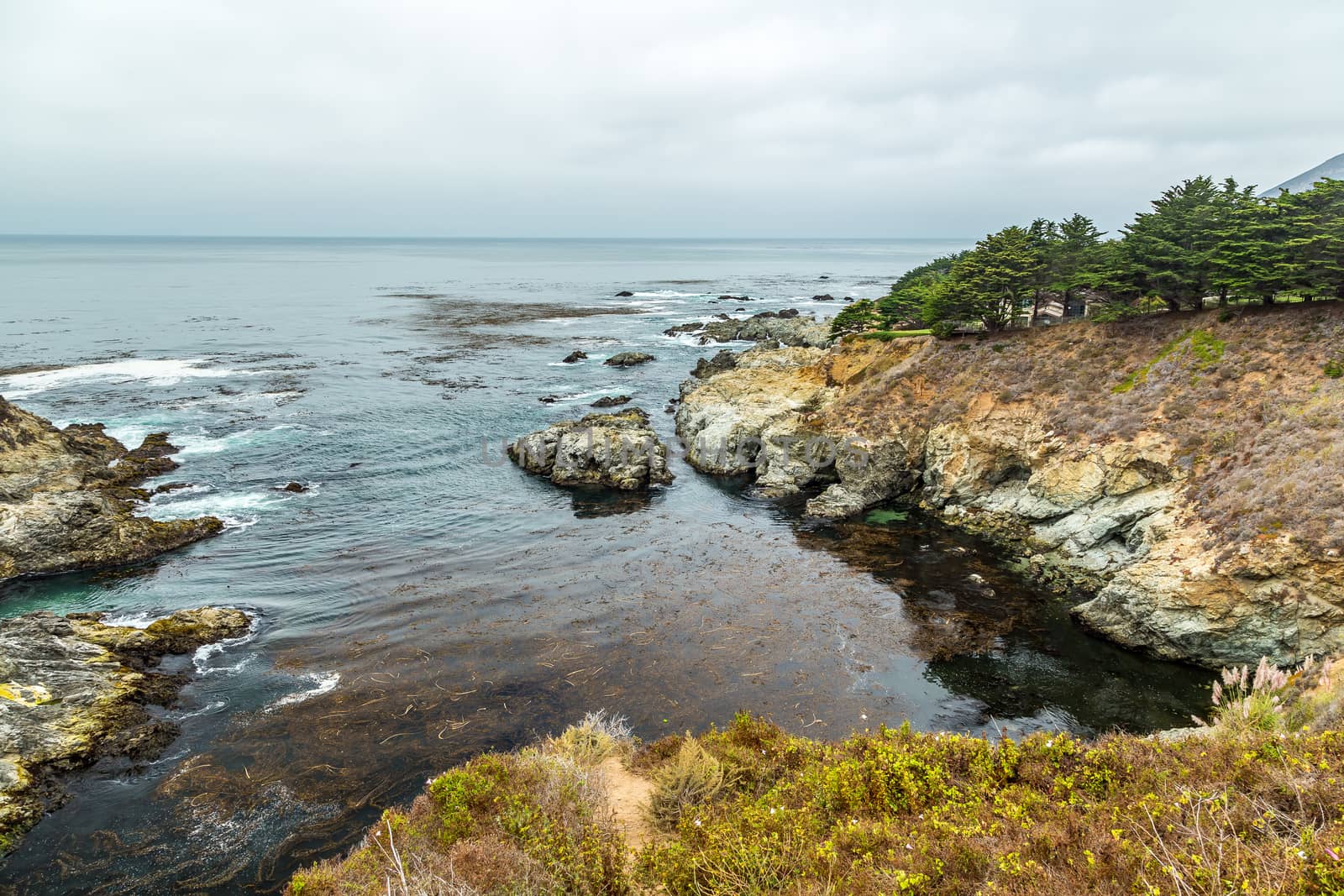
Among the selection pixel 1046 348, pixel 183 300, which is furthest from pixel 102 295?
pixel 1046 348

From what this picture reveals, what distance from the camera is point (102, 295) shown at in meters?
126

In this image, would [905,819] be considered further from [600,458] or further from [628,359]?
[628,359]

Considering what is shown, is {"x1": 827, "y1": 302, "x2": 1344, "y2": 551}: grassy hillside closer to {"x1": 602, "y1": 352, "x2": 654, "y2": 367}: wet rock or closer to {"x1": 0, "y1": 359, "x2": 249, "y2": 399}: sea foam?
{"x1": 602, "y1": 352, "x2": 654, "y2": 367}: wet rock

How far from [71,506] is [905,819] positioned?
1286 inches

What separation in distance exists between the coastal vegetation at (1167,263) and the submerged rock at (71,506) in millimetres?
41135

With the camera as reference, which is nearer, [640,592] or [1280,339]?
[640,592]

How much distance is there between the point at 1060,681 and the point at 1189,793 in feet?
44.4

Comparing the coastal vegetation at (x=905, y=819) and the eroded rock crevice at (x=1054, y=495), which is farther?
the eroded rock crevice at (x=1054, y=495)

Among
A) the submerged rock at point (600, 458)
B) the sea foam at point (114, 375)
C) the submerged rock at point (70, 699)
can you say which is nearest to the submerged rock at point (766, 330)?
the submerged rock at point (600, 458)

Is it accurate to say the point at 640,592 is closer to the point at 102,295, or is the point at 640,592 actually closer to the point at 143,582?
the point at 143,582

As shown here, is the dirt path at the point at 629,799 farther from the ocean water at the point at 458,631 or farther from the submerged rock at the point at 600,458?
the submerged rock at the point at 600,458

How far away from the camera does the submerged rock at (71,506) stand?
1021 inches

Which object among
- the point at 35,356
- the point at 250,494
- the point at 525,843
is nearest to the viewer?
the point at 525,843

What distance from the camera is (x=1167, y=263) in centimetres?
3372
